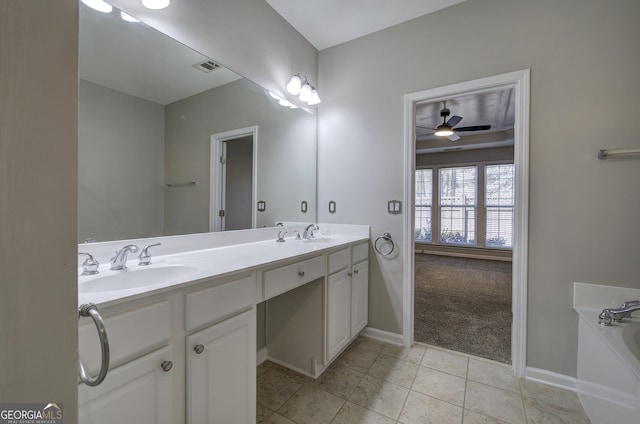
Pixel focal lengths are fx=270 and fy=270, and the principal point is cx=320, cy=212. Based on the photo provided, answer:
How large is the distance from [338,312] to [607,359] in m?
1.39

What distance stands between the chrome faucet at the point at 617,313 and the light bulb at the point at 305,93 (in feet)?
7.89

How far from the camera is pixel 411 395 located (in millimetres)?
1604

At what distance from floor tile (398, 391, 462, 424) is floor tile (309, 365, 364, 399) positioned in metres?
0.33

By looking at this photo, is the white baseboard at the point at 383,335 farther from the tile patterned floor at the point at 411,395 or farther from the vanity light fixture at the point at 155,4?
the vanity light fixture at the point at 155,4

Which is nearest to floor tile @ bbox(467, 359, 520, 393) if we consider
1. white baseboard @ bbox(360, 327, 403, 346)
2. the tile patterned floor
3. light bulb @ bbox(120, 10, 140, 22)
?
the tile patterned floor

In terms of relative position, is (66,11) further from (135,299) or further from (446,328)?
(446,328)

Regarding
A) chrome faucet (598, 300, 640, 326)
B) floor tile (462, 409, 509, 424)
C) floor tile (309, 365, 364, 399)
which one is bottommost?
floor tile (462, 409, 509, 424)

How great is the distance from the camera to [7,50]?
313mm

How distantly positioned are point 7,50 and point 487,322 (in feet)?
10.7

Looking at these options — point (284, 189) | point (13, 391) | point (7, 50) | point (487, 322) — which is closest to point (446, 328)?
point (487, 322)

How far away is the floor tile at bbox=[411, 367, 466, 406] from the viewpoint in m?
1.59

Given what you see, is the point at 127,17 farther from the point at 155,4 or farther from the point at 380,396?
the point at 380,396

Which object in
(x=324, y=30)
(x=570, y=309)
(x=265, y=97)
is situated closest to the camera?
(x=570, y=309)

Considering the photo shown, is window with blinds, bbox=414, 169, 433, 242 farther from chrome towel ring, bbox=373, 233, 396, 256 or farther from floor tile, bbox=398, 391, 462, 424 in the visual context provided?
floor tile, bbox=398, 391, 462, 424
